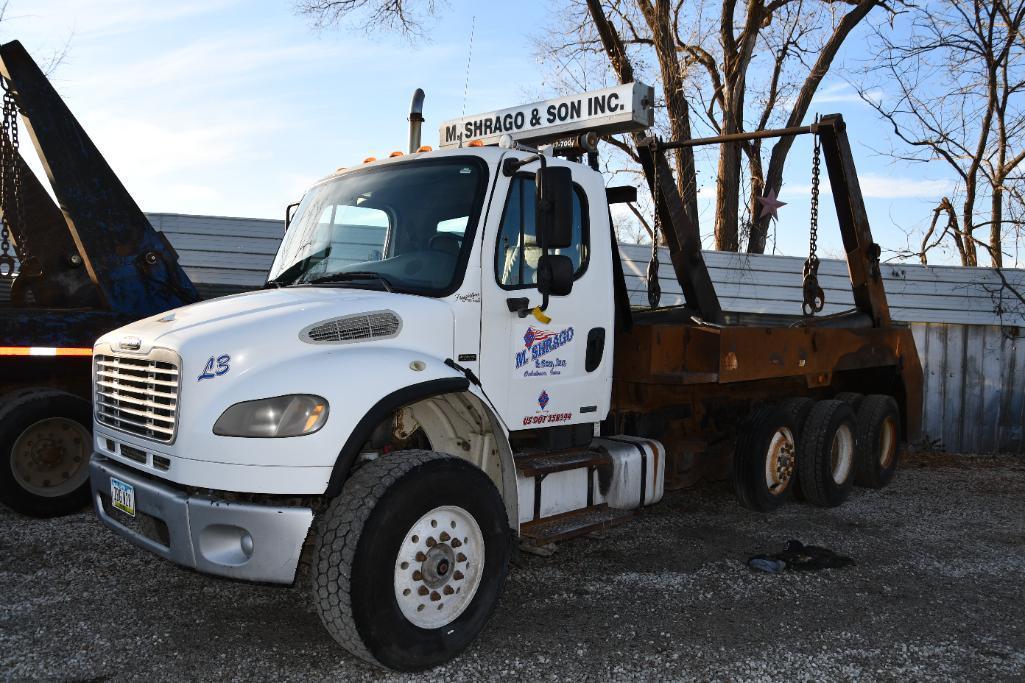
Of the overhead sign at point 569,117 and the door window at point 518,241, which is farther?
the overhead sign at point 569,117

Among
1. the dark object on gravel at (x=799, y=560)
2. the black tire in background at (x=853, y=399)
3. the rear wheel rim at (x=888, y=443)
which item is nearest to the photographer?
the dark object on gravel at (x=799, y=560)

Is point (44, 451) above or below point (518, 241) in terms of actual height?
below

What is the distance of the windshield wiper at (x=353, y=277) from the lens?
420cm

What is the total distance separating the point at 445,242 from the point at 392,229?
379 millimetres

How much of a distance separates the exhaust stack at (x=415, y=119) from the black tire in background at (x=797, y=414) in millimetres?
3865

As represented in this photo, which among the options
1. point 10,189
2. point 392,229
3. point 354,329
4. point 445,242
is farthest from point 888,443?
point 10,189

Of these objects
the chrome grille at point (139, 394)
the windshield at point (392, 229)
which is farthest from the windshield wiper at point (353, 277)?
the chrome grille at point (139, 394)

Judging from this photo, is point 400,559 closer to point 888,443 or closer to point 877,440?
point 877,440

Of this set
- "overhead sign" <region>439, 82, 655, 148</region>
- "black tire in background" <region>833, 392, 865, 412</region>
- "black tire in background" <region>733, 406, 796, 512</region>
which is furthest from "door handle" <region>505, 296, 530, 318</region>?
"black tire in background" <region>833, 392, 865, 412</region>

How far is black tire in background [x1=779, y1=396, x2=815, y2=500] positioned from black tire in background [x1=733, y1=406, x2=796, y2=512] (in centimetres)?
6

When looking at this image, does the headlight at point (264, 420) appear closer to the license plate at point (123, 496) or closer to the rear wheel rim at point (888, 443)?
the license plate at point (123, 496)

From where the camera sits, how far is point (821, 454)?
23.0 ft

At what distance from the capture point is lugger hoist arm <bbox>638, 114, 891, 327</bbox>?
6.97 m

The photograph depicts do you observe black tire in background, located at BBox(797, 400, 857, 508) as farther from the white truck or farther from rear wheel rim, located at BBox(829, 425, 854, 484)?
the white truck
